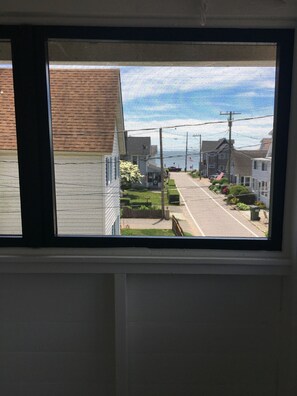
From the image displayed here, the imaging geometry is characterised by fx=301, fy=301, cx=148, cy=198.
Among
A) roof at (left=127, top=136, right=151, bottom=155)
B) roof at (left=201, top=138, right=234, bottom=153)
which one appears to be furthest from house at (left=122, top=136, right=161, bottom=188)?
roof at (left=201, top=138, right=234, bottom=153)

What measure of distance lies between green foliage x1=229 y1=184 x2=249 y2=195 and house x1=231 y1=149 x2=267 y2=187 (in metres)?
0.02

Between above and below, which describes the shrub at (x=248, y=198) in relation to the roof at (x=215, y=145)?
below

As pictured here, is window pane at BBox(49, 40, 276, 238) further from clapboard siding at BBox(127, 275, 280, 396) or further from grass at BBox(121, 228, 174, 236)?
clapboard siding at BBox(127, 275, 280, 396)

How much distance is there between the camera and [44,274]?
1313 millimetres

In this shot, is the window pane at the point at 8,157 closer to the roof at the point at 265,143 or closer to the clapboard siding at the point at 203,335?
the clapboard siding at the point at 203,335

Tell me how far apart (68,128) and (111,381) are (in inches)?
44.8

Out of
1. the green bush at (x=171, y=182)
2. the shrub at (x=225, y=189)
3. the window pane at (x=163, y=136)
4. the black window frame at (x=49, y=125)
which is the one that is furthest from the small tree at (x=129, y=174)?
the shrub at (x=225, y=189)

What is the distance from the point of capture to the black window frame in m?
→ 1.20

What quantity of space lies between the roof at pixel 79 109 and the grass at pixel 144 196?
8.3 inches

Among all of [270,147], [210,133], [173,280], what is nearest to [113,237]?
[173,280]

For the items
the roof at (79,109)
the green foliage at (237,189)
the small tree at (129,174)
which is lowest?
the green foliage at (237,189)

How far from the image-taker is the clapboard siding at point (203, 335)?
1.32m

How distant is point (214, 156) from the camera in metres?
1.31

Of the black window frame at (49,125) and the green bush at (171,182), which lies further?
the green bush at (171,182)
